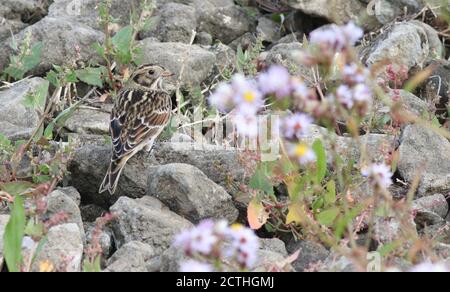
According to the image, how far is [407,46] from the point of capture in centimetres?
838

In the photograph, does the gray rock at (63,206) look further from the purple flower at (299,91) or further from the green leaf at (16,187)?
the purple flower at (299,91)

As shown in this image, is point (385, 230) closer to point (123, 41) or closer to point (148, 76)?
point (148, 76)

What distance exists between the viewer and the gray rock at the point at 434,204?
6.29 meters

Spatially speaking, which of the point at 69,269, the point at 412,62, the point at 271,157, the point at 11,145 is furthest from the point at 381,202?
the point at 412,62

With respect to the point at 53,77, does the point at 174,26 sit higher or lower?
lower

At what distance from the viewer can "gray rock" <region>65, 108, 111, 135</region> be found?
7.66 m

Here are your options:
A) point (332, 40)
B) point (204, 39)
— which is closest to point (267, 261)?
point (332, 40)

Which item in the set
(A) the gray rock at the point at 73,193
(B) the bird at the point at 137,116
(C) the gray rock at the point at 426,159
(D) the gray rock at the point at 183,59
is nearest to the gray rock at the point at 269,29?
(D) the gray rock at the point at 183,59

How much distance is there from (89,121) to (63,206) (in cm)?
188

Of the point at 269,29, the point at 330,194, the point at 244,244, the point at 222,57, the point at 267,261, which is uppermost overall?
the point at 244,244

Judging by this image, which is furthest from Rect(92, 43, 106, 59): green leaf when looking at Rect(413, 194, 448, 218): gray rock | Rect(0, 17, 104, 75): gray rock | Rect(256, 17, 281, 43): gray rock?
Rect(413, 194, 448, 218): gray rock

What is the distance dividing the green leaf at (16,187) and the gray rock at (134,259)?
3.64ft

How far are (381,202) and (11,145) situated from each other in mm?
2771

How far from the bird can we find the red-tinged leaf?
3.28 ft
